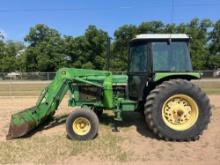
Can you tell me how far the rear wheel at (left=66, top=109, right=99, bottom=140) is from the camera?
847 centimetres

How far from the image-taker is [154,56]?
865 cm

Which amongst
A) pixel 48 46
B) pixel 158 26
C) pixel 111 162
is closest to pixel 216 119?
pixel 111 162

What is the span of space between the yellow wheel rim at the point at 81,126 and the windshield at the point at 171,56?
2131 mm

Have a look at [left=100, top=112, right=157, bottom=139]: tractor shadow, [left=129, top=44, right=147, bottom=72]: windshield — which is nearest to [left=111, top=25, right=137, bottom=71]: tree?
[left=100, top=112, right=157, bottom=139]: tractor shadow

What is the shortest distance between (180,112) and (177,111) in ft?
0.24

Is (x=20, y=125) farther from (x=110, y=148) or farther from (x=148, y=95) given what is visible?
(x=148, y=95)

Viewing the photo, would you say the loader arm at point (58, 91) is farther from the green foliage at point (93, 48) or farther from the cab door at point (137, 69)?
the green foliage at point (93, 48)

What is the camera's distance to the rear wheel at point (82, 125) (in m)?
8.47

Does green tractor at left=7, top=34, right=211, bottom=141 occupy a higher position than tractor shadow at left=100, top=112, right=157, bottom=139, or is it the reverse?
green tractor at left=7, top=34, right=211, bottom=141

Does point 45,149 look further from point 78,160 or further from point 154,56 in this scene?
point 154,56

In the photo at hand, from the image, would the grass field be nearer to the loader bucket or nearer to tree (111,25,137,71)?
the loader bucket

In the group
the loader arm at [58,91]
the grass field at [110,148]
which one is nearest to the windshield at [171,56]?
the loader arm at [58,91]

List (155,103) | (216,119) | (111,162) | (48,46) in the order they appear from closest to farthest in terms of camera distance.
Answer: (111,162) → (155,103) → (216,119) → (48,46)

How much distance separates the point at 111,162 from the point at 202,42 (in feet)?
169
